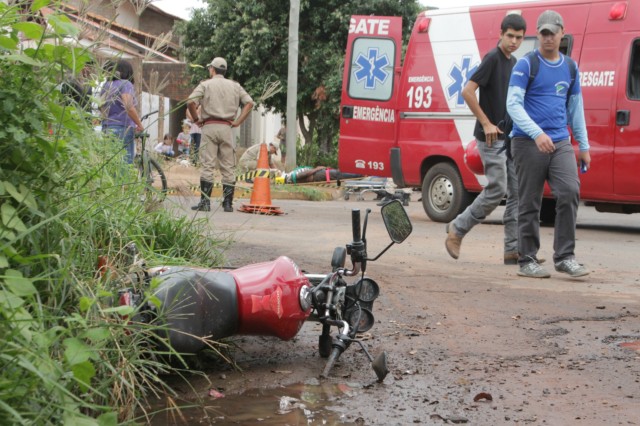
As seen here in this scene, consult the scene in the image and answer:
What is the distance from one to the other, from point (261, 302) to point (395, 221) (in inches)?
39.8

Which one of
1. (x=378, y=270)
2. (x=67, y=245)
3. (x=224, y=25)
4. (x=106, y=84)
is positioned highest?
(x=224, y=25)

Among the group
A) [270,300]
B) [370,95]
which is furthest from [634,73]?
[270,300]

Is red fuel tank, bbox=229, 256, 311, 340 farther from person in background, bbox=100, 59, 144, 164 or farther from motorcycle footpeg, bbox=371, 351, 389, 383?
person in background, bbox=100, 59, 144, 164

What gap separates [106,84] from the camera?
4.87 metres

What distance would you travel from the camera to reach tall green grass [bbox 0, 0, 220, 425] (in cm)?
280

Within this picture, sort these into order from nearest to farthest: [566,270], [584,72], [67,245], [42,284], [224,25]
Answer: [42,284]
[67,245]
[566,270]
[584,72]
[224,25]

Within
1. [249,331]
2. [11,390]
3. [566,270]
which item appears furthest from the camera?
[566,270]

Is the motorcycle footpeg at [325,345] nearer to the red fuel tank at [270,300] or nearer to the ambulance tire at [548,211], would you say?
the red fuel tank at [270,300]

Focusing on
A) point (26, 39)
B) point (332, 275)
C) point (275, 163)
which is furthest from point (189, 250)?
point (275, 163)

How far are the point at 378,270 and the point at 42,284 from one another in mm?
4564

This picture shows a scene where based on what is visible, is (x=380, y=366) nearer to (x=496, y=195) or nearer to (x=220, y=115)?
(x=496, y=195)

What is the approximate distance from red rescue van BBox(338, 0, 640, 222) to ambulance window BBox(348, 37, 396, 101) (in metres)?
0.01

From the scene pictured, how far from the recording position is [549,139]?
7.43 meters

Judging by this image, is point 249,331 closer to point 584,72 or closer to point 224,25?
point 584,72
